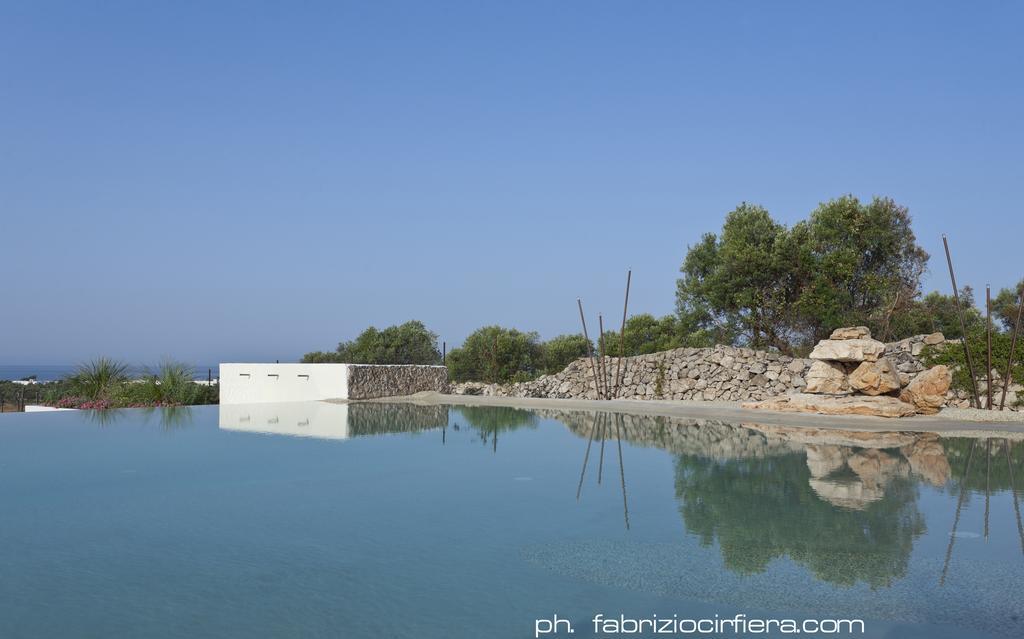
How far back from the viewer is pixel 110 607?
12.3 feet

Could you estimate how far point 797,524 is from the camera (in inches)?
221

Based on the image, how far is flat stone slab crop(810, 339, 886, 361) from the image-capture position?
46.5ft

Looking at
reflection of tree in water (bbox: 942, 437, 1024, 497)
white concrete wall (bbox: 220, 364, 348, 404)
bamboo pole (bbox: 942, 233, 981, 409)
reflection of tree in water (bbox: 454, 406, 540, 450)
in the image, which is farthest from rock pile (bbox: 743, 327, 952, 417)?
white concrete wall (bbox: 220, 364, 348, 404)

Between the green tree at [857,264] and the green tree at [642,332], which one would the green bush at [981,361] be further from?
the green tree at [642,332]

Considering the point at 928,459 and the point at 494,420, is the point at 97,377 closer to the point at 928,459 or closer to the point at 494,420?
the point at 494,420

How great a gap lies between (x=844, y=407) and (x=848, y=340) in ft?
5.44

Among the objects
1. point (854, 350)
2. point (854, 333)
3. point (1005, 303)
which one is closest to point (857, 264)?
point (854, 333)

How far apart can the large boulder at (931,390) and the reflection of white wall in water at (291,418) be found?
35.6 feet

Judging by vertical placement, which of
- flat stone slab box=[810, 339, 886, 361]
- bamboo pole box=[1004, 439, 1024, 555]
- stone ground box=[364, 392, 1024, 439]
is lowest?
bamboo pole box=[1004, 439, 1024, 555]

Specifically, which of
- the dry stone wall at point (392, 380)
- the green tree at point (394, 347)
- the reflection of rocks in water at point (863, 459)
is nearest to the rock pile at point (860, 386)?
the reflection of rocks in water at point (863, 459)

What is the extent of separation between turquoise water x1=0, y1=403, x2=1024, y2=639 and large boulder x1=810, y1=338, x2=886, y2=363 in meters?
4.02

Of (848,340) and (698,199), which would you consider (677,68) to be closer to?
(698,199)

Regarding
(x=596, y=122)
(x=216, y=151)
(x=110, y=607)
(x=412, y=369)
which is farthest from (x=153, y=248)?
(x=110, y=607)

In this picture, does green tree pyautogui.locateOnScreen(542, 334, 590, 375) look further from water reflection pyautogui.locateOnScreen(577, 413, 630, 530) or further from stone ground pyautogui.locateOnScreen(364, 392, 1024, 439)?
water reflection pyautogui.locateOnScreen(577, 413, 630, 530)
